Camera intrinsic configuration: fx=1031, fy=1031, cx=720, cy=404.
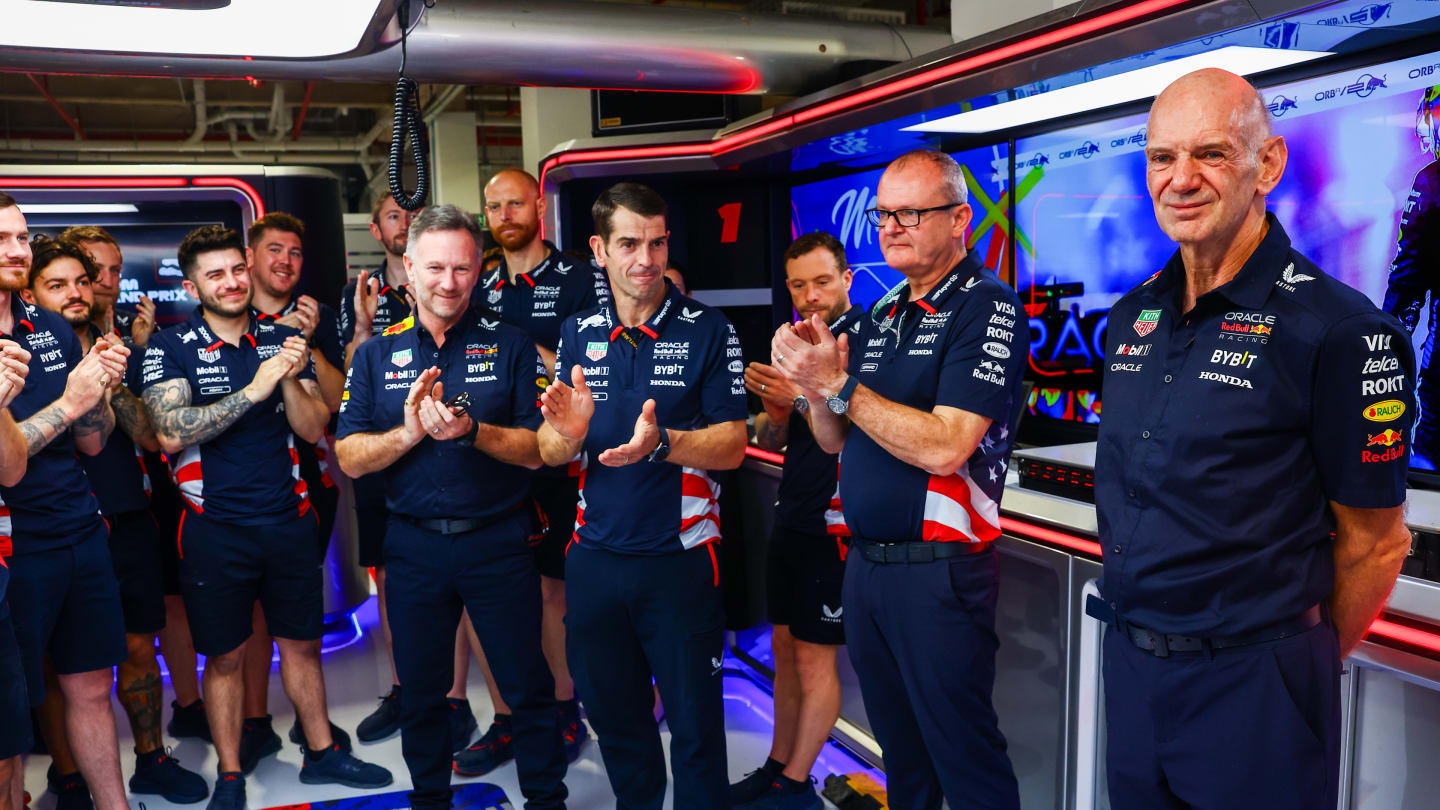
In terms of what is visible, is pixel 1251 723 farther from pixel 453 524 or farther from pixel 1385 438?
pixel 453 524

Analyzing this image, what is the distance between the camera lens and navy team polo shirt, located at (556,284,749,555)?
2500mm

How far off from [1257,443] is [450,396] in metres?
2.01

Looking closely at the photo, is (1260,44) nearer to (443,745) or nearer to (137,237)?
(443,745)

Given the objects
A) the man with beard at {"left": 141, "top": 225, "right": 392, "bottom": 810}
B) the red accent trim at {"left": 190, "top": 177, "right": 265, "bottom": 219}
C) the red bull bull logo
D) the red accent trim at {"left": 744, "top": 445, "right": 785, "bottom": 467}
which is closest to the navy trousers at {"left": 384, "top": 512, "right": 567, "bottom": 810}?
the man with beard at {"left": 141, "top": 225, "right": 392, "bottom": 810}

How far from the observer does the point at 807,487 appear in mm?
3006

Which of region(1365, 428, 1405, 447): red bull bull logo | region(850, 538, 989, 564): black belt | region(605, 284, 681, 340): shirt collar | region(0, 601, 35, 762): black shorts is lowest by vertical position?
region(0, 601, 35, 762): black shorts

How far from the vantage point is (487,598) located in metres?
2.75

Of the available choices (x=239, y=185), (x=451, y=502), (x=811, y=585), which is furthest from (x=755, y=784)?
(x=239, y=185)

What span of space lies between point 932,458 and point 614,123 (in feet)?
11.0

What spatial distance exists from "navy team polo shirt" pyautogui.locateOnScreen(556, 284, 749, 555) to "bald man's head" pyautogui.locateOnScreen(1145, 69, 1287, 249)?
3.98 feet

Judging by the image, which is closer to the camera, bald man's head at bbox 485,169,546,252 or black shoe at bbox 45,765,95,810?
black shoe at bbox 45,765,95,810

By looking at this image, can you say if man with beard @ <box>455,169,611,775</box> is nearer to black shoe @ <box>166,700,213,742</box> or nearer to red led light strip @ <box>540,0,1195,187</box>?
red led light strip @ <box>540,0,1195,187</box>

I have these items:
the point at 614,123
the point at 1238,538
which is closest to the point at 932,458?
the point at 1238,538

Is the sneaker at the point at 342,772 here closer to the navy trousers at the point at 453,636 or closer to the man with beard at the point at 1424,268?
the navy trousers at the point at 453,636
